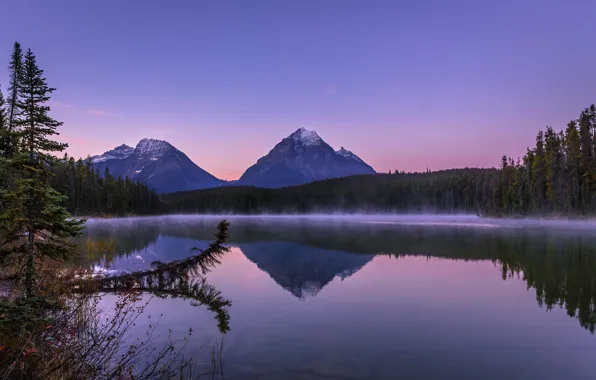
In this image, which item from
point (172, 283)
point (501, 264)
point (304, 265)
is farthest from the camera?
point (304, 265)

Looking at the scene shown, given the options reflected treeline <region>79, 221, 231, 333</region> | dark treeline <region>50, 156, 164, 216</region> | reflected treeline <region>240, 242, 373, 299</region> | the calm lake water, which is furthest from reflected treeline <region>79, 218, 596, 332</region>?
dark treeline <region>50, 156, 164, 216</region>

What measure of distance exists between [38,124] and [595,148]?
114 m

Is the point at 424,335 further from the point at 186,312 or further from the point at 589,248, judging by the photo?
the point at 589,248

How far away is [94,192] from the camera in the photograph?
5089 inches

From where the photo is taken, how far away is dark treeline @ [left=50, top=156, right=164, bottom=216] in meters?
118

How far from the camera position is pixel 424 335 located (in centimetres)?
1371

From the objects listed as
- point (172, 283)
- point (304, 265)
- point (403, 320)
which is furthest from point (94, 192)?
point (403, 320)

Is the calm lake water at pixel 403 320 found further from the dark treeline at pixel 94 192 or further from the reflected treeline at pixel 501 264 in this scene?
the dark treeline at pixel 94 192

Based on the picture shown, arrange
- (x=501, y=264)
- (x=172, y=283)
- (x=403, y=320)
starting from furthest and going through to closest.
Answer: (x=501, y=264) → (x=172, y=283) → (x=403, y=320)

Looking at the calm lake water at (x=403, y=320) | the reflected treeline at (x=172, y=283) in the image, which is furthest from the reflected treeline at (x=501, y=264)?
the reflected treeline at (x=172, y=283)

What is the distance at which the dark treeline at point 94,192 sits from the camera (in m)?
118

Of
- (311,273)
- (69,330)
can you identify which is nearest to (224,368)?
(69,330)

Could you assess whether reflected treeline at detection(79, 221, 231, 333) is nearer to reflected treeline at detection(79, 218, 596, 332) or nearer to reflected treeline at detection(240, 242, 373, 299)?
reflected treeline at detection(240, 242, 373, 299)

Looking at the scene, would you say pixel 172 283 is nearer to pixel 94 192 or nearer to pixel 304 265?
pixel 304 265
